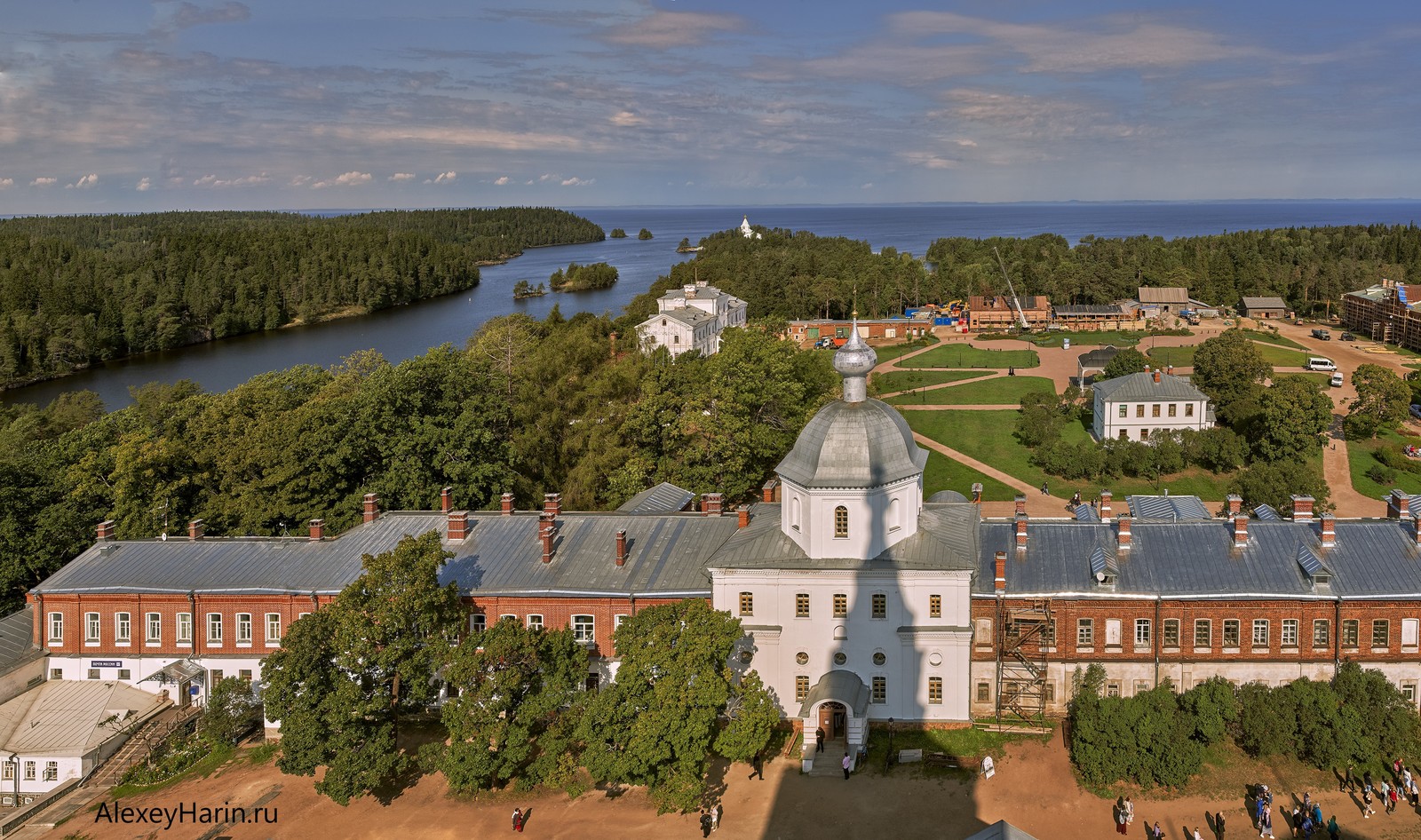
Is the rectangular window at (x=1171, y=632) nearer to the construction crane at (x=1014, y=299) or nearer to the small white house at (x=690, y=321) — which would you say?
the small white house at (x=690, y=321)

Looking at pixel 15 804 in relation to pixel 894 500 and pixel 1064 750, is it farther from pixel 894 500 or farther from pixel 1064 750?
pixel 1064 750

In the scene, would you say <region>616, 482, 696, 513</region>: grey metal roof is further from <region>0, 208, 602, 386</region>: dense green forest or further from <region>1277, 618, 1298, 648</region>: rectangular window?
<region>0, 208, 602, 386</region>: dense green forest

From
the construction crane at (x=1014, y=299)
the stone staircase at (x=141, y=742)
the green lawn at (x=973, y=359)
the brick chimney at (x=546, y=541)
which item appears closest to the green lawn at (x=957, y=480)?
the brick chimney at (x=546, y=541)

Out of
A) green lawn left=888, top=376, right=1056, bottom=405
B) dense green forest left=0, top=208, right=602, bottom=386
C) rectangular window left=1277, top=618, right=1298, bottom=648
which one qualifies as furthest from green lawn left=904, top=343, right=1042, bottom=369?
dense green forest left=0, top=208, right=602, bottom=386

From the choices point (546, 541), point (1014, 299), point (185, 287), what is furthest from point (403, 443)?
point (185, 287)

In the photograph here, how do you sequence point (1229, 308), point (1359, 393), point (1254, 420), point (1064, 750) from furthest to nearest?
point (1229, 308), point (1359, 393), point (1254, 420), point (1064, 750)

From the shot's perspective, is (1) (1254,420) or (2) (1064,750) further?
(1) (1254,420)

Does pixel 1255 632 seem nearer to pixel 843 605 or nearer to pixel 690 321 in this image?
pixel 843 605

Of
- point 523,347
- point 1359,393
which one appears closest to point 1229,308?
point 1359,393
